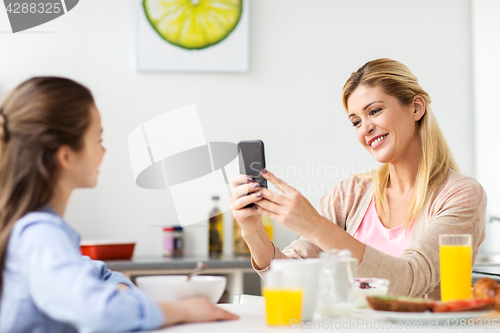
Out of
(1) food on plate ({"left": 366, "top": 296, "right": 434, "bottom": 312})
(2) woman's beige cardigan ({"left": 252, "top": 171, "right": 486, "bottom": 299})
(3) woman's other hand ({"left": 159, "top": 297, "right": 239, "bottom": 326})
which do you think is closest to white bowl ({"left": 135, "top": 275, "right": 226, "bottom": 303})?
(3) woman's other hand ({"left": 159, "top": 297, "right": 239, "bottom": 326})

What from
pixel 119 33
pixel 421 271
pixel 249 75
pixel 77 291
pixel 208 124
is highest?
pixel 119 33

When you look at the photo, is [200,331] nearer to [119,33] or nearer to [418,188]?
[418,188]

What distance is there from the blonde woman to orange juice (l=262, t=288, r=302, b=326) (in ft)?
1.14

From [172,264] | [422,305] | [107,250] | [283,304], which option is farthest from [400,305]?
[107,250]

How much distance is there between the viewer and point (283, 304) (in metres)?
0.73

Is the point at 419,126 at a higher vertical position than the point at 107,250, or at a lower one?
higher

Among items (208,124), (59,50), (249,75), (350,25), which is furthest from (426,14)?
(59,50)

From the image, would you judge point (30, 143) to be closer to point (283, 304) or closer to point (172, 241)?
point (283, 304)

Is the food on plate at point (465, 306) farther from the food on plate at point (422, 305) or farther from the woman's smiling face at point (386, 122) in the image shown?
the woman's smiling face at point (386, 122)

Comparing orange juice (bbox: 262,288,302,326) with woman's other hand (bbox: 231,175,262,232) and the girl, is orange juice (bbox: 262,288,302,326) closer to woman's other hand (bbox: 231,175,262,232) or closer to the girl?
the girl

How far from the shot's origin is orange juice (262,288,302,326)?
0.73m

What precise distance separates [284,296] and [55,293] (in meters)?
0.32

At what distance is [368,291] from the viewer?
0.94m

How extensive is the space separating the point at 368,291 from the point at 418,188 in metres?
0.57
